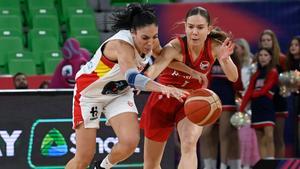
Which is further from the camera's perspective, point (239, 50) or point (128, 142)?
point (239, 50)

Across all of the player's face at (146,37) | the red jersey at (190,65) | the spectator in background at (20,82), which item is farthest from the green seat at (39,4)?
the player's face at (146,37)

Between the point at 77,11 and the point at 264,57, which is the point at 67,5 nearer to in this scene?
the point at 77,11

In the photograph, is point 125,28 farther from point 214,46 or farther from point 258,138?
point 258,138

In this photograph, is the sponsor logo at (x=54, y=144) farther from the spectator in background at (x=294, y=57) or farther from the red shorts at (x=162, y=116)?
the spectator in background at (x=294, y=57)

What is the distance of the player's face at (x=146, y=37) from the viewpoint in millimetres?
7727

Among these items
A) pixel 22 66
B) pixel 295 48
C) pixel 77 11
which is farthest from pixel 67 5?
pixel 295 48

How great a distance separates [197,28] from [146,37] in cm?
60

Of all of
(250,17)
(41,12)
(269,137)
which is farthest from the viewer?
(41,12)

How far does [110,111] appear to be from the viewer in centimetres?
820

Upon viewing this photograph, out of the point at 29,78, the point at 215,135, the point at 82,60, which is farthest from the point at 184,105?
the point at 29,78

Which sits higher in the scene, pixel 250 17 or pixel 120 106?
pixel 120 106

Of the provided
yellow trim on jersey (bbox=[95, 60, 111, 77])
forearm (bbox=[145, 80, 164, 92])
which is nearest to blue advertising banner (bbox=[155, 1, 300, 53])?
yellow trim on jersey (bbox=[95, 60, 111, 77])

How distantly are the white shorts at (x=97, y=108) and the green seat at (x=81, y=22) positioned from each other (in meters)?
7.44

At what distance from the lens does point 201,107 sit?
7855mm
